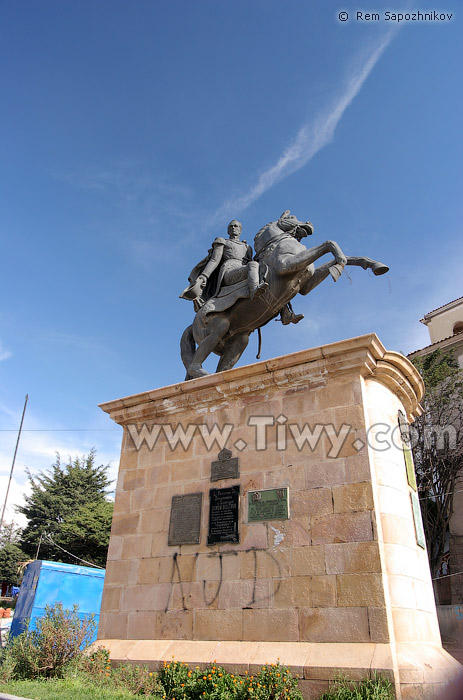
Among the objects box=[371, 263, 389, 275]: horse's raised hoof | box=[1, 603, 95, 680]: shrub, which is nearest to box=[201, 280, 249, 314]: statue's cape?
box=[371, 263, 389, 275]: horse's raised hoof

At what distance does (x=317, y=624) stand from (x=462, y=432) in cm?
1836

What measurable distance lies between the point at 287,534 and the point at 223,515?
Answer: 0.87m

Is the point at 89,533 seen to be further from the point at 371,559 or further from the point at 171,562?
the point at 371,559

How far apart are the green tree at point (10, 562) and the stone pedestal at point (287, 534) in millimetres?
33811

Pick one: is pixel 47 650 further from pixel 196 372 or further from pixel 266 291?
pixel 266 291

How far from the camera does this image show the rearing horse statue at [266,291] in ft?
25.6

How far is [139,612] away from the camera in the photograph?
6457mm

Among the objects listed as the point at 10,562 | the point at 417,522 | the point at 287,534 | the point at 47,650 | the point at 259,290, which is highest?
the point at 10,562

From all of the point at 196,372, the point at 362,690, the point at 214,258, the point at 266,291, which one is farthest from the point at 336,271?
the point at 362,690

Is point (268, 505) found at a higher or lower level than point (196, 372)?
lower

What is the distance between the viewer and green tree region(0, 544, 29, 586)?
36406 millimetres

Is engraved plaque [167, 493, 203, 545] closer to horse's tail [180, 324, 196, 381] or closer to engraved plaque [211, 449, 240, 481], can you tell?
engraved plaque [211, 449, 240, 481]

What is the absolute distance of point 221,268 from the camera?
880cm

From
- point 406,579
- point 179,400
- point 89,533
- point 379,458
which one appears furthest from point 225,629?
point 89,533
